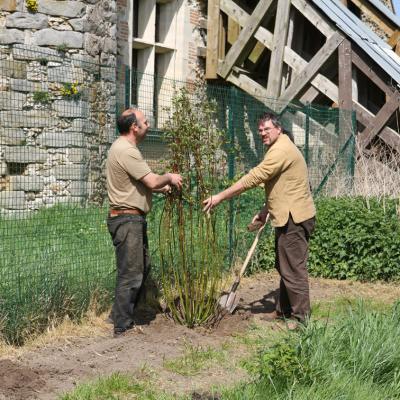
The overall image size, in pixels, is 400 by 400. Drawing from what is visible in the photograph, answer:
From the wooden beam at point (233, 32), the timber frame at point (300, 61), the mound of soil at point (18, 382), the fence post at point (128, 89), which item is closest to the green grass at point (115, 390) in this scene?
the mound of soil at point (18, 382)

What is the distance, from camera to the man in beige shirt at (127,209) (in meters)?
6.21

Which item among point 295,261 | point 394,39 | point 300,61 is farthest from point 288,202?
point 394,39

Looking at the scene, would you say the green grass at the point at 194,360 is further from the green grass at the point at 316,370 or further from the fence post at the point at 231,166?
the fence post at the point at 231,166

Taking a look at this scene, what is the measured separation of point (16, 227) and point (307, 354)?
288cm

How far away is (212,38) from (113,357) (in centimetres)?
977

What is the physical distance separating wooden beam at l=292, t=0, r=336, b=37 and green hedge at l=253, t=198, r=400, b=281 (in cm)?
440

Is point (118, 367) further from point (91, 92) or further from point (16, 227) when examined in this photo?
point (91, 92)

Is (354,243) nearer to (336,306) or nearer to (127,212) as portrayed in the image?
(336,306)

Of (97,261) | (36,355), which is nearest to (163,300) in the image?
(97,261)

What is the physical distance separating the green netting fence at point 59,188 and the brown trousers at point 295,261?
1349mm

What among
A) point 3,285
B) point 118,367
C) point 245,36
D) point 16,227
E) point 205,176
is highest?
point 245,36

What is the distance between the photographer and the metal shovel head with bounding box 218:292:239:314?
712 cm

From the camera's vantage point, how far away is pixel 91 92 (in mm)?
8055

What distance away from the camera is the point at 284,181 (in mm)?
6793
